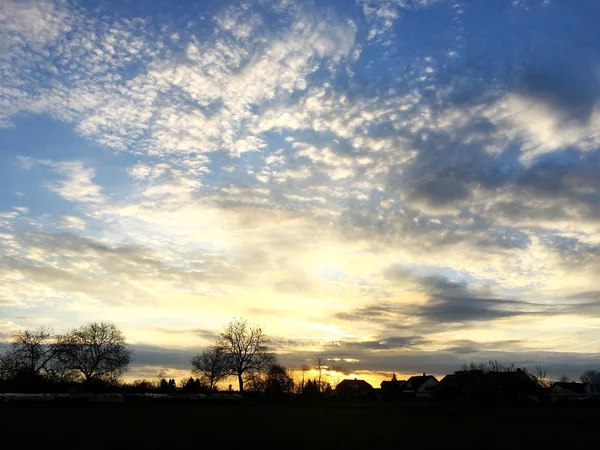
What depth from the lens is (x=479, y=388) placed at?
88750 mm

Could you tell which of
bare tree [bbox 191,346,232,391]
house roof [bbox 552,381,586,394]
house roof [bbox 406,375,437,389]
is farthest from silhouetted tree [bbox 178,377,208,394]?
house roof [bbox 552,381,586,394]

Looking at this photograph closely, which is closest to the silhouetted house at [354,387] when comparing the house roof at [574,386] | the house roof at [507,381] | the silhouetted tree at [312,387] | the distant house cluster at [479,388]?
the distant house cluster at [479,388]

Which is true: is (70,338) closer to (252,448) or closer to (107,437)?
(107,437)

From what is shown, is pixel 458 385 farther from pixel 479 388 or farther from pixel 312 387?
pixel 312 387

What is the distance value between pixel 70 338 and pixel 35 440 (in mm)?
97267

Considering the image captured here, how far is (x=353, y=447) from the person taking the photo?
2452 cm

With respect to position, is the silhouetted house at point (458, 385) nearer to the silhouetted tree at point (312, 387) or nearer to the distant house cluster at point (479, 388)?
the distant house cluster at point (479, 388)

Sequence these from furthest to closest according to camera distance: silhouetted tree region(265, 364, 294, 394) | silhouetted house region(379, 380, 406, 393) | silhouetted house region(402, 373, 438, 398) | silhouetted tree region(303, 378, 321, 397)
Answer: silhouetted house region(379, 380, 406, 393) → silhouetted house region(402, 373, 438, 398) → silhouetted tree region(303, 378, 321, 397) → silhouetted tree region(265, 364, 294, 394)

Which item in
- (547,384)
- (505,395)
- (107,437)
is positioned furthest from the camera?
(547,384)

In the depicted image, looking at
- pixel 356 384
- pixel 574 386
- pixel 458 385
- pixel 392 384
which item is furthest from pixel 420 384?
pixel 574 386

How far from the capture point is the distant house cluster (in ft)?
301

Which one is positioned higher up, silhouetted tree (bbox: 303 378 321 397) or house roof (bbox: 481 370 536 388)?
house roof (bbox: 481 370 536 388)

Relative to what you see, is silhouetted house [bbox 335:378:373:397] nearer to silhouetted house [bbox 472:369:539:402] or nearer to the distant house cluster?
the distant house cluster

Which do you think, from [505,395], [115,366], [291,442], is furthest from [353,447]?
[115,366]
